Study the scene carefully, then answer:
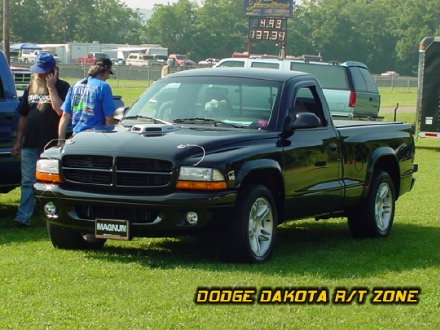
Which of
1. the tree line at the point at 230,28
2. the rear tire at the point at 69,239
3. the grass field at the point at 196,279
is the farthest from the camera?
the tree line at the point at 230,28

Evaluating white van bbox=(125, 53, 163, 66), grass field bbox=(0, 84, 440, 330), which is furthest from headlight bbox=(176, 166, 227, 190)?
white van bbox=(125, 53, 163, 66)

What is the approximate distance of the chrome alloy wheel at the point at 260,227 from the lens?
8.99m

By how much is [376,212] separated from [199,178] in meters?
3.20

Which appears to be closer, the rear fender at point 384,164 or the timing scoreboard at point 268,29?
the rear fender at point 384,164

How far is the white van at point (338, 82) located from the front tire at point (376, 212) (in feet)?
40.1

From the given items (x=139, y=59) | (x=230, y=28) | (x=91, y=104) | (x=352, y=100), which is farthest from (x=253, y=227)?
(x=230, y=28)

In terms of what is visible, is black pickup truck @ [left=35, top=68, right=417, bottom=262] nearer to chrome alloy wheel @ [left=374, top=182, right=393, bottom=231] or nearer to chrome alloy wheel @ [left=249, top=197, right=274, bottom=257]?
chrome alloy wheel @ [left=249, top=197, right=274, bottom=257]

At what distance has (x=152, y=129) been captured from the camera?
361 inches

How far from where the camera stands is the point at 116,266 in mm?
8719

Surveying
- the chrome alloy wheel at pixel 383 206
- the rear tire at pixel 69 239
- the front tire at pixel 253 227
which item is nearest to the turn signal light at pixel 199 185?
the front tire at pixel 253 227

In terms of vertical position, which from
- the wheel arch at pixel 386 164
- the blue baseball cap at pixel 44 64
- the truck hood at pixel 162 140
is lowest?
the wheel arch at pixel 386 164

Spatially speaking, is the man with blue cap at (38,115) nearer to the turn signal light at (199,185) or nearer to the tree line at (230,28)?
the turn signal light at (199,185)

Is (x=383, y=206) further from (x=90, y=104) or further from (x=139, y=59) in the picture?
(x=139, y=59)

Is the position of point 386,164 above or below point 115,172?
below
